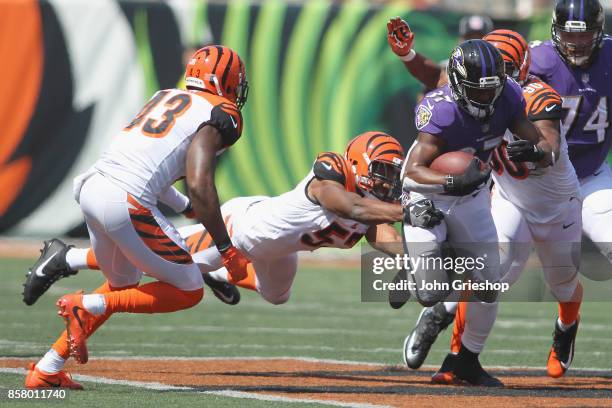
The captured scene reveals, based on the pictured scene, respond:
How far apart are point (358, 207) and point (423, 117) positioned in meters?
0.65

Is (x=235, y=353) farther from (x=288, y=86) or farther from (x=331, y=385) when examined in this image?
(x=288, y=86)

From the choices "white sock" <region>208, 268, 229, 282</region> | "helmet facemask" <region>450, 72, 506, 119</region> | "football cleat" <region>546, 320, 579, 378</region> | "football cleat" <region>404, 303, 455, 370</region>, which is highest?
"helmet facemask" <region>450, 72, 506, 119</region>

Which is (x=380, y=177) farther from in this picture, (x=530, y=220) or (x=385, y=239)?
(x=530, y=220)

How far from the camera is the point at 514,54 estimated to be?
6680 mm

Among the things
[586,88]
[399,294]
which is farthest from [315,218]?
[586,88]

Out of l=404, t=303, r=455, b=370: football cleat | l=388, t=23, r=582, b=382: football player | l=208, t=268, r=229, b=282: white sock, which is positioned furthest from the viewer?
l=208, t=268, r=229, b=282: white sock

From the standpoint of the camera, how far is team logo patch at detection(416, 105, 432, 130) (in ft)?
20.0

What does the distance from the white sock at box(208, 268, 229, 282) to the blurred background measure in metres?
6.74

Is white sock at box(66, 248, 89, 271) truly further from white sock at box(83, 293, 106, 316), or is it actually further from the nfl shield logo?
the nfl shield logo

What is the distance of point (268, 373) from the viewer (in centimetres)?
663

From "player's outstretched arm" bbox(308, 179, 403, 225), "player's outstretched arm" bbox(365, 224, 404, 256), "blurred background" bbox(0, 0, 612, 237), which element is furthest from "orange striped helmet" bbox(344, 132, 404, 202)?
"blurred background" bbox(0, 0, 612, 237)

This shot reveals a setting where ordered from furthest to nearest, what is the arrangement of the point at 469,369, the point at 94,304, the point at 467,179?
the point at 469,369 → the point at 467,179 → the point at 94,304

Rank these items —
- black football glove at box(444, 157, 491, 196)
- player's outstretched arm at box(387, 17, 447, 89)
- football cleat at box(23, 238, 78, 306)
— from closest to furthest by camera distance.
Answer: black football glove at box(444, 157, 491, 196) → football cleat at box(23, 238, 78, 306) → player's outstretched arm at box(387, 17, 447, 89)

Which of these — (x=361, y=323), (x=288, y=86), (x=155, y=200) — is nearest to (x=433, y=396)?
(x=155, y=200)
